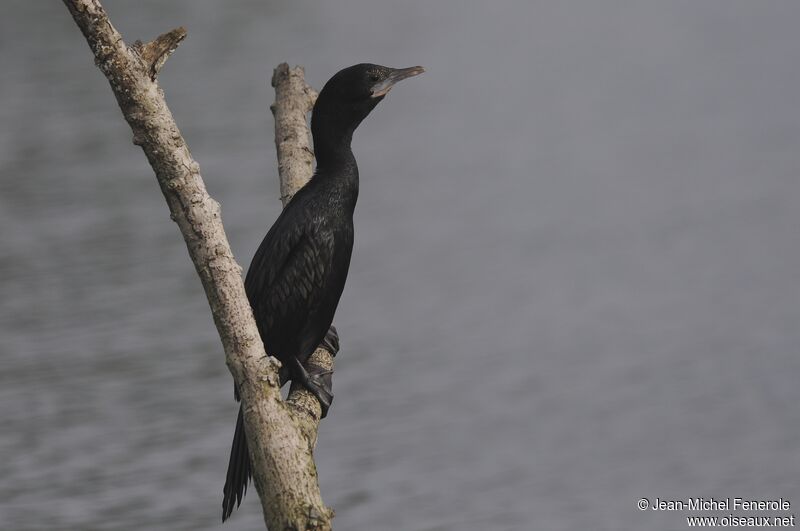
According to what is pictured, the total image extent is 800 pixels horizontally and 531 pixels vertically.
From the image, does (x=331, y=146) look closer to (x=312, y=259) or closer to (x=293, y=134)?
(x=312, y=259)

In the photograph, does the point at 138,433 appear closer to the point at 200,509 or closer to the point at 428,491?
the point at 200,509

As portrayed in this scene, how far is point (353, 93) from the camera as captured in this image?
4781 millimetres

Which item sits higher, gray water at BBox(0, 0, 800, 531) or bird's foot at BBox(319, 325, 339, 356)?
gray water at BBox(0, 0, 800, 531)

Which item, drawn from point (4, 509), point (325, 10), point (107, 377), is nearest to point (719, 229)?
point (107, 377)

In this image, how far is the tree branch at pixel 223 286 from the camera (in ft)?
10.9

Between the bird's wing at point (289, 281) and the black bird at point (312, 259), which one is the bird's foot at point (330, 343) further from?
the bird's wing at point (289, 281)

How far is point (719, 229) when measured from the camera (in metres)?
10.5

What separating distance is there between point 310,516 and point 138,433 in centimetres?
497

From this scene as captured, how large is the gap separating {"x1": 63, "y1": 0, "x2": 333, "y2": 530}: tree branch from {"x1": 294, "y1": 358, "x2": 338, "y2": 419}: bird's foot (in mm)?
682

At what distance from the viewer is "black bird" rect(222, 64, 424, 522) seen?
442cm

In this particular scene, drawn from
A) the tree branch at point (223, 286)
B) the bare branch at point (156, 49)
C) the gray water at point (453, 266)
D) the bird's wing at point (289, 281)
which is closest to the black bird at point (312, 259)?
the bird's wing at point (289, 281)

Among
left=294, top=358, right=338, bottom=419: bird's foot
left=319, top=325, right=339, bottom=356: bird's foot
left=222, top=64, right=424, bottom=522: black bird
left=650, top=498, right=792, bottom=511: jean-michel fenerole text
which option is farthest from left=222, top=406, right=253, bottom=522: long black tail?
left=650, top=498, right=792, bottom=511: jean-michel fenerole text

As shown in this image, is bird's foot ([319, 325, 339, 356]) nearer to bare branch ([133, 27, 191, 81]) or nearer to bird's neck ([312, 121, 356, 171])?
bird's neck ([312, 121, 356, 171])

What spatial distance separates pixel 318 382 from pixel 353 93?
116 centimetres
